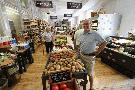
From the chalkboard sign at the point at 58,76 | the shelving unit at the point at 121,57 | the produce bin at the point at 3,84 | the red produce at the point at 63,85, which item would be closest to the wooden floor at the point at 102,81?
the shelving unit at the point at 121,57

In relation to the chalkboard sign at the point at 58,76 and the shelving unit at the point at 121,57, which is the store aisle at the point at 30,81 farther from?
the shelving unit at the point at 121,57

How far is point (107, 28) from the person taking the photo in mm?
9609

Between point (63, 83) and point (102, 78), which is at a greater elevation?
point (63, 83)

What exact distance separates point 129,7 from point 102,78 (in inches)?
192

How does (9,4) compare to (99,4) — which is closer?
(9,4)

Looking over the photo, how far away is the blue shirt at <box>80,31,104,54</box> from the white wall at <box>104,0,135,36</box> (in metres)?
4.85

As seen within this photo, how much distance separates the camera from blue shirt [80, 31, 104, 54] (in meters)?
4.07

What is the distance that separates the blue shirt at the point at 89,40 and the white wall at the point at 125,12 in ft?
15.9

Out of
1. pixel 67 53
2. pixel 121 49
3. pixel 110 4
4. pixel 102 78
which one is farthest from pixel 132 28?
pixel 67 53

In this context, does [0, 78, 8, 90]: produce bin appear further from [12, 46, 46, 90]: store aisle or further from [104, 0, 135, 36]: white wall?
[104, 0, 135, 36]: white wall

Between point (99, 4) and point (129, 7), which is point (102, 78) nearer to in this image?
point (129, 7)

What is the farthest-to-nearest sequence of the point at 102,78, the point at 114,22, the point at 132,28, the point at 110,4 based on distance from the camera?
the point at 110,4
the point at 114,22
the point at 132,28
the point at 102,78

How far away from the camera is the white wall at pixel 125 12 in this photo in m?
8.23

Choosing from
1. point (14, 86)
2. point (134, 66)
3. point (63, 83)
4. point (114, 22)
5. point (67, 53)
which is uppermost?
point (114, 22)
